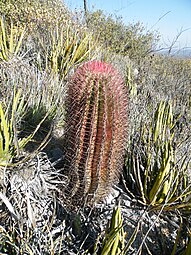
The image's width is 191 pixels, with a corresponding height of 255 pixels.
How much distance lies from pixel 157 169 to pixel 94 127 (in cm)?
79

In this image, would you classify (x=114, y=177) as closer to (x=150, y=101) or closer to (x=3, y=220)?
(x=3, y=220)

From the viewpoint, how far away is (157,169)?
2.37 metres

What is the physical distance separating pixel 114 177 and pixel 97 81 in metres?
0.65

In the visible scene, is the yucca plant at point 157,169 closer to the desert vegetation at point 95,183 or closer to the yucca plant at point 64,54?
the desert vegetation at point 95,183

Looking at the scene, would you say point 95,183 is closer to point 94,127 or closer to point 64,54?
point 94,127

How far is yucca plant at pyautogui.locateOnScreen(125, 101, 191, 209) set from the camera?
2.16 m

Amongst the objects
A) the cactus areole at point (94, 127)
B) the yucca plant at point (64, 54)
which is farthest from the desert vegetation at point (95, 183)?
the yucca plant at point (64, 54)

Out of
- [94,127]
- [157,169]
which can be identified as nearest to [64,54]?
Answer: [157,169]

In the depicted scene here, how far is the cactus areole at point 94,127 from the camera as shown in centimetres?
181

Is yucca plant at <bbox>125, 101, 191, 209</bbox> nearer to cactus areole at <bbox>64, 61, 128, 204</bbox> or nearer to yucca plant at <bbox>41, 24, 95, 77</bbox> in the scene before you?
cactus areole at <bbox>64, 61, 128, 204</bbox>

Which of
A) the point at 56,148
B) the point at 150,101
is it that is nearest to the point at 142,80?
the point at 150,101

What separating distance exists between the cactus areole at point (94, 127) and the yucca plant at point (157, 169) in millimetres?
348

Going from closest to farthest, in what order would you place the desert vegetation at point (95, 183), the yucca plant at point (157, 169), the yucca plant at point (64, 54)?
A: the desert vegetation at point (95, 183) → the yucca plant at point (157, 169) → the yucca plant at point (64, 54)

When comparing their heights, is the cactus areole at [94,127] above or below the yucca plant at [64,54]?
below
